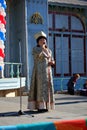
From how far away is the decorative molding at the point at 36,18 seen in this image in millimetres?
17391

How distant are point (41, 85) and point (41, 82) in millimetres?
65

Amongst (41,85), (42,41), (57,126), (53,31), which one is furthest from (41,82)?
(53,31)

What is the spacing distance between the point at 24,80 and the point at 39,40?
7.34 metres

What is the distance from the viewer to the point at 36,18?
17484 millimetres

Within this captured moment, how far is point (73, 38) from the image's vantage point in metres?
20.0

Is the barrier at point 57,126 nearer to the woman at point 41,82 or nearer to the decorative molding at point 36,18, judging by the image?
the woman at point 41,82

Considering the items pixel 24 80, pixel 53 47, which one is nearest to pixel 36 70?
pixel 24 80

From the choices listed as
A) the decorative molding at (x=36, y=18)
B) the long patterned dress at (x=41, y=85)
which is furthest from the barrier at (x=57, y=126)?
the decorative molding at (x=36, y=18)

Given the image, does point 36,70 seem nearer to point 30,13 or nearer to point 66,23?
point 30,13

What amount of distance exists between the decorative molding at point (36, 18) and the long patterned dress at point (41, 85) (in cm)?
818

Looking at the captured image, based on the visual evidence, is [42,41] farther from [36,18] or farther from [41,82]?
[36,18]

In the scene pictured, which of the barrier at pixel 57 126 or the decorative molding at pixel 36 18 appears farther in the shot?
the decorative molding at pixel 36 18

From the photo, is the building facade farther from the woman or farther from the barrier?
the barrier

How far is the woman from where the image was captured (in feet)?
30.3
